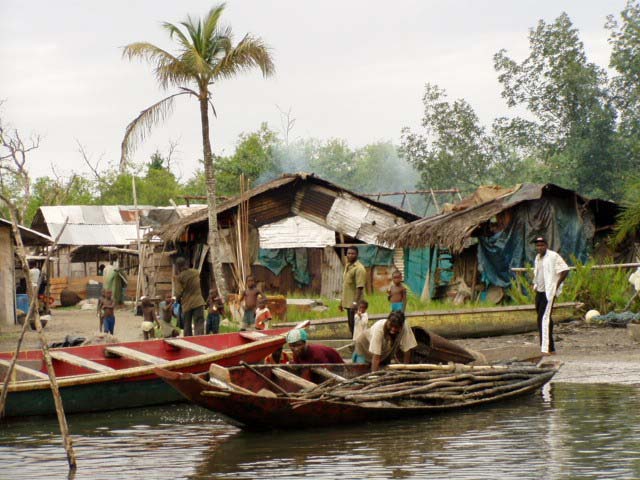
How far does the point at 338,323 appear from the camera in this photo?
1761 centimetres

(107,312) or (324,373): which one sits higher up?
(107,312)

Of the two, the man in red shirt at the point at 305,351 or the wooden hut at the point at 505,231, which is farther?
the wooden hut at the point at 505,231

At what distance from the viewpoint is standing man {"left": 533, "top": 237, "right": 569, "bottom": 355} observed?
14305 millimetres

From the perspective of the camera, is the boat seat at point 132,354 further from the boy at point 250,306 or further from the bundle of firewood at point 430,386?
the boy at point 250,306

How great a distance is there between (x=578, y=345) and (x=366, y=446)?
8169 mm

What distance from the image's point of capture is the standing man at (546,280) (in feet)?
46.9

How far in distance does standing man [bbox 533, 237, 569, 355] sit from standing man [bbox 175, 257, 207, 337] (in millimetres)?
5228

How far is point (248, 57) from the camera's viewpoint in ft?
77.9

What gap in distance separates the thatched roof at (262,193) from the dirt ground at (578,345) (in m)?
3.67

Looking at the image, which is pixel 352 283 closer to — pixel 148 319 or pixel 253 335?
pixel 253 335

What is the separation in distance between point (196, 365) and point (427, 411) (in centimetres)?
280

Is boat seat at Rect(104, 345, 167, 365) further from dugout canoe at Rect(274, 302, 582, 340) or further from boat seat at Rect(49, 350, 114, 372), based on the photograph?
dugout canoe at Rect(274, 302, 582, 340)

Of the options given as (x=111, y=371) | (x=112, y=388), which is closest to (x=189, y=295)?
(x=112, y=388)

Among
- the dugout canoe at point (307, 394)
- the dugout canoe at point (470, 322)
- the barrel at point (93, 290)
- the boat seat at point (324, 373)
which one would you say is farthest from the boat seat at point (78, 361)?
the barrel at point (93, 290)
